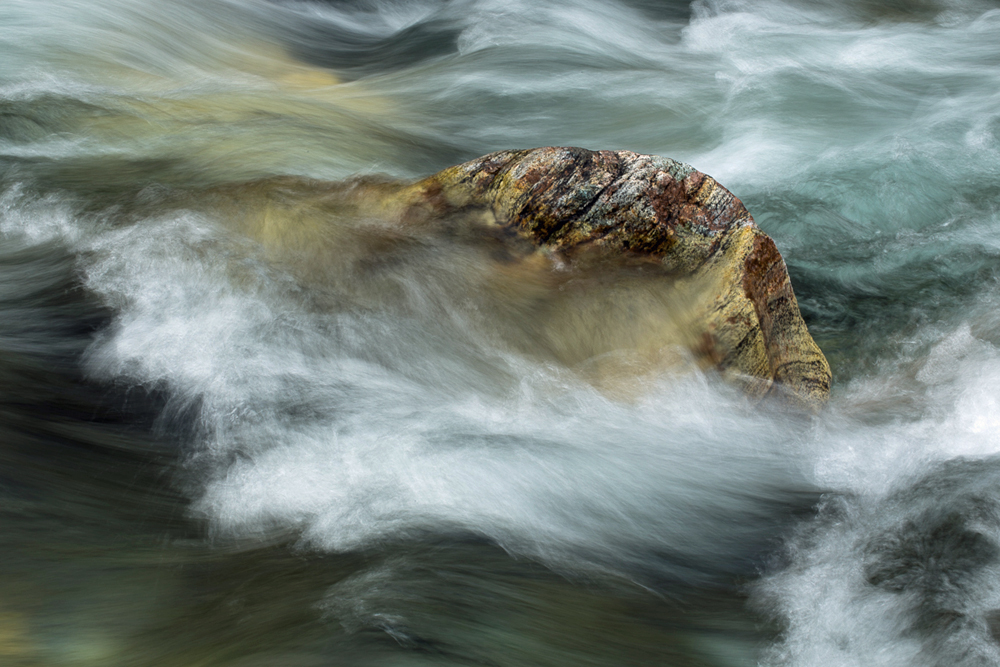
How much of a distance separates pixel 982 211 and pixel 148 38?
7644 millimetres

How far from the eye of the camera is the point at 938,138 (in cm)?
745

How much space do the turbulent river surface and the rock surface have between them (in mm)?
224

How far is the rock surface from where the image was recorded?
13.6ft

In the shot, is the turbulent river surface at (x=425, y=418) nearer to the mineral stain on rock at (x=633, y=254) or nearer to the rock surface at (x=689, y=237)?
the mineral stain on rock at (x=633, y=254)

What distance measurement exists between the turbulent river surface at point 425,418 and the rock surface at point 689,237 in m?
0.22

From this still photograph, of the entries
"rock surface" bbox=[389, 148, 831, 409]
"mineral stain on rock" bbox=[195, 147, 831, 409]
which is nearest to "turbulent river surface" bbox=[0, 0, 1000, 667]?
"mineral stain on rock" bbox=[195, 147, 831, 409]

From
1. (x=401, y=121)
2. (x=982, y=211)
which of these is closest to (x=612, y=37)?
(x=401, y=121)

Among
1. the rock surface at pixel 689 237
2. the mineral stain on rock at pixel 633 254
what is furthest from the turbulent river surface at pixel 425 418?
the rock surface at pixel 689 237

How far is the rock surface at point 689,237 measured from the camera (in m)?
4.16

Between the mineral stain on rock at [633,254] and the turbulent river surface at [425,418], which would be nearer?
the turbulent river surface at [425,418]

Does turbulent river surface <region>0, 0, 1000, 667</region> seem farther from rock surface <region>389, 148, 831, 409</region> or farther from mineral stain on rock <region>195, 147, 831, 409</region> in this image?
rock surface <region>389, 148, 831, 409</region>

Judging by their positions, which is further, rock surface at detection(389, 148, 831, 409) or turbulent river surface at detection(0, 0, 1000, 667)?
rock surface at detection(389, 148, 831, 409)

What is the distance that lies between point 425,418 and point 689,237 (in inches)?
68.7

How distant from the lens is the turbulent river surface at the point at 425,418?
10.0 ft
